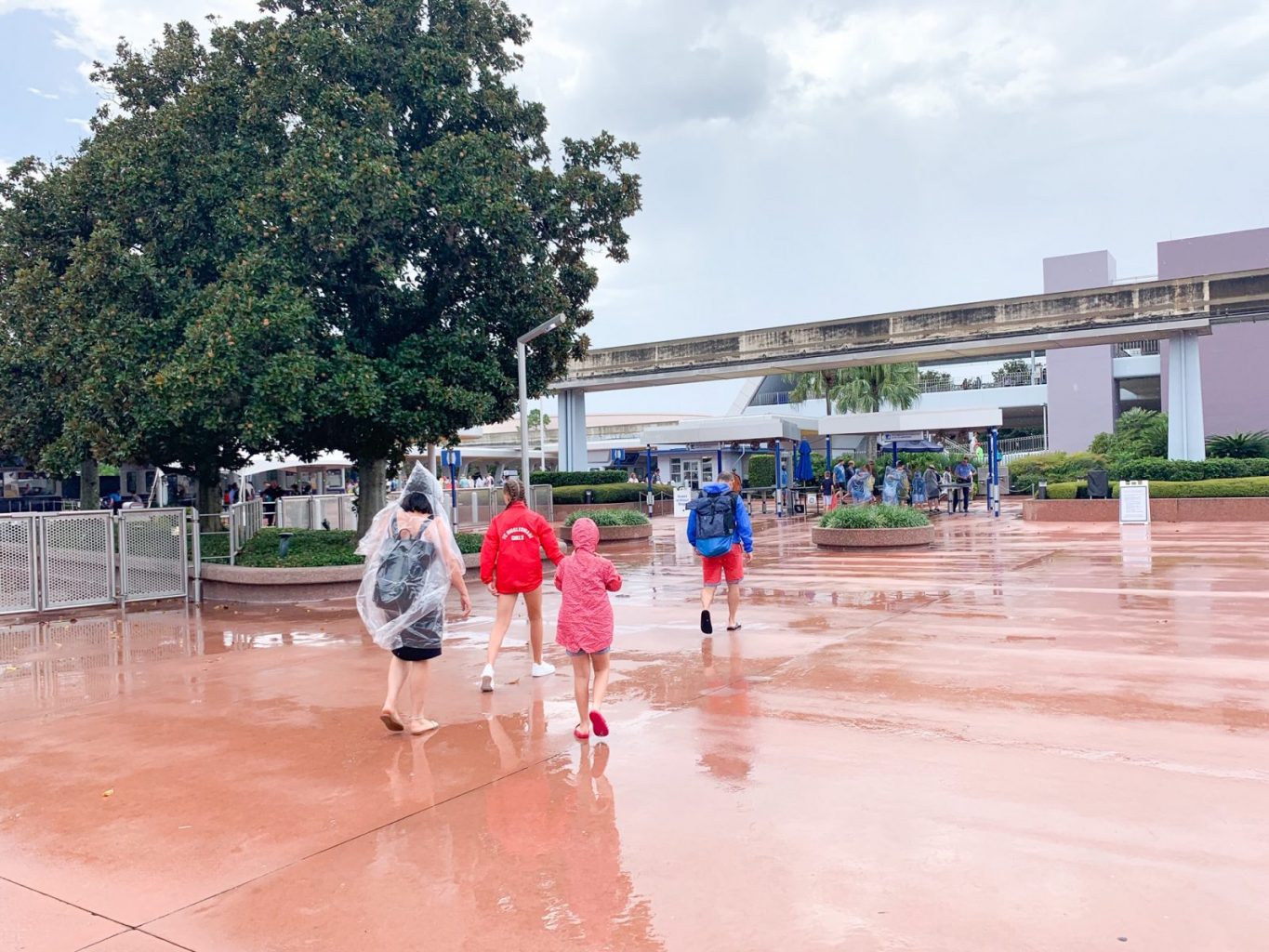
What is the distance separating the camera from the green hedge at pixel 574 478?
3112 centimetres

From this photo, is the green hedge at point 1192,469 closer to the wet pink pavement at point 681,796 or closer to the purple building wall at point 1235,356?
the wet pink pavement at point 681,796

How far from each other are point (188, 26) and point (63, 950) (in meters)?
18.1

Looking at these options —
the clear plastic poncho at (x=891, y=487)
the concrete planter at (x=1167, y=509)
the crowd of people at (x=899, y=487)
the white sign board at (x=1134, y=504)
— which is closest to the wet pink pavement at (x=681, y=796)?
the white sign board at (x=1134, y=504)

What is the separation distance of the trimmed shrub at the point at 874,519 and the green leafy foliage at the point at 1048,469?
14.6m

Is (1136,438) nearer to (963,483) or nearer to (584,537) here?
(963,483)

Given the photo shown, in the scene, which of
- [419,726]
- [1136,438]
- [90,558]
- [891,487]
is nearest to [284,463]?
[90,558]

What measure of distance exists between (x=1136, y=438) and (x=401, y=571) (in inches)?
1443

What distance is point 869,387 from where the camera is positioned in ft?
147

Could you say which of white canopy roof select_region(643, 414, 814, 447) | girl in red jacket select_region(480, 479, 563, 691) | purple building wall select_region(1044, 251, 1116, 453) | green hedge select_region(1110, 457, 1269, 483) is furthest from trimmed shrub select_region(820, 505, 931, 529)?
purple building wall select_region(1044, 251, 1116, 453)

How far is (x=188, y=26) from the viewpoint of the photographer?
17.2m

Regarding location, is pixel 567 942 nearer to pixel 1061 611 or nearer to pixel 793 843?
pixel 793 843

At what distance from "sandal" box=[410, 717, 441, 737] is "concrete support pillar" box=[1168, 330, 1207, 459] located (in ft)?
78.4

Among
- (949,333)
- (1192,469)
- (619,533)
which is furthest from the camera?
(949,333)

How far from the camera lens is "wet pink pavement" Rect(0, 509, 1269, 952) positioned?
3.69 metres
